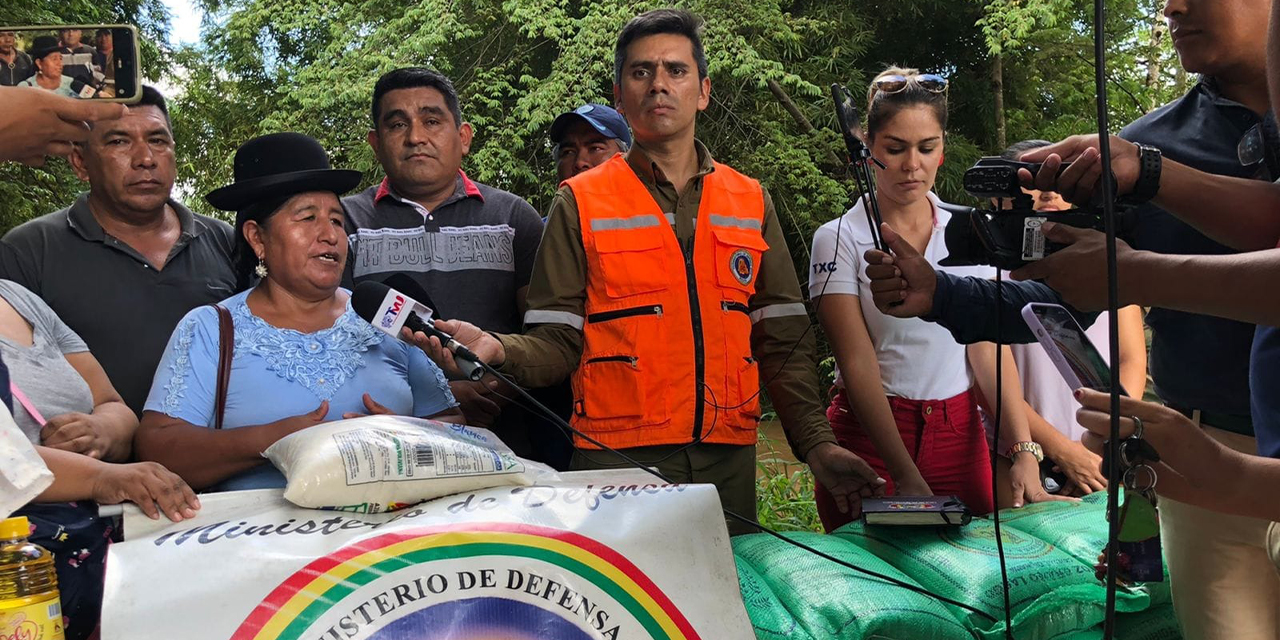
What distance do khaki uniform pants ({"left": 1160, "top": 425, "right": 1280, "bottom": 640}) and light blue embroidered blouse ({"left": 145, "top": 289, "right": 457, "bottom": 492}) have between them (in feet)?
6.36

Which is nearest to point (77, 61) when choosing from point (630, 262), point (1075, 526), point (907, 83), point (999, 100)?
point (630, 262)

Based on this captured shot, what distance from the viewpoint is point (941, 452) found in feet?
11.0

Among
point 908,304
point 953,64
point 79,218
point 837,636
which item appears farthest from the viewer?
point 953,64

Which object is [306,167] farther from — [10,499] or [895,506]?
[895,506]

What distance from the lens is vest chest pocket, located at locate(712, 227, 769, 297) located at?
10.6ft

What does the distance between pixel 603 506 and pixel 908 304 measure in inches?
36.5

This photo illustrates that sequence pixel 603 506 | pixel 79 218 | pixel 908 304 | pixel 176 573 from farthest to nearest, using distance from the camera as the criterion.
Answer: pixel 79 218 < pixel 908 304 < pixel 603 506 < pixel 176 573

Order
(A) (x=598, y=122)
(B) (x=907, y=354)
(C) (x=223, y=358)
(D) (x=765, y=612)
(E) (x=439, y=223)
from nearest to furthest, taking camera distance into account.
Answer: (D) (x=765, y=612) → (C) (x=223, y=358) → (B) (x=907, y=354) → (E) (x=439, y=223) → (A) (x=598, y=122)

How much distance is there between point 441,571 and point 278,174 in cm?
150

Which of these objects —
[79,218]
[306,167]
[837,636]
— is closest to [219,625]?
[837,636]

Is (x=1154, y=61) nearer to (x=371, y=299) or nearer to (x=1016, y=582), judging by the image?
(x=1016, y=582)

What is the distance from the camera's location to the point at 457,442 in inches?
87.6

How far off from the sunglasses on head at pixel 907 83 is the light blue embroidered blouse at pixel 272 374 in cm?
169

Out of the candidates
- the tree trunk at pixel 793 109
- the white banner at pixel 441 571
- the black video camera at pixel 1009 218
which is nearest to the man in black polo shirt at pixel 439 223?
the white banner at pixel 441 571
